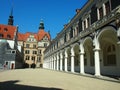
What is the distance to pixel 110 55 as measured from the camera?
18391 mm

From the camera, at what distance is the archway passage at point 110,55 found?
1655 cm

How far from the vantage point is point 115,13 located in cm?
1255

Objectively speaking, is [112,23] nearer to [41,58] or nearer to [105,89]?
[105,89]

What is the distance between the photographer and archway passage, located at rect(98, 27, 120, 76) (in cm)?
1655

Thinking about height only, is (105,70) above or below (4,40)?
below

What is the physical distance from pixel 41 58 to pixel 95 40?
5544 centimetres

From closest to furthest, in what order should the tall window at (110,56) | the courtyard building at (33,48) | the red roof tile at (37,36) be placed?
the tall window at (110,56), the courtyard building at (33,48), the red roof tile at (37,36)

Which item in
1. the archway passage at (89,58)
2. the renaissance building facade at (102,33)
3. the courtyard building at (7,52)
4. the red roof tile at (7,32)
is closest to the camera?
the renaissance building facade at (102,33)

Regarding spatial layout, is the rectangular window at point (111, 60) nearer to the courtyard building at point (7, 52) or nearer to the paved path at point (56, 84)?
the paved path at point (56, 84)

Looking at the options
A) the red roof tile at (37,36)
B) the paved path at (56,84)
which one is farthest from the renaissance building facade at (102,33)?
the red roof tile at (37,36)

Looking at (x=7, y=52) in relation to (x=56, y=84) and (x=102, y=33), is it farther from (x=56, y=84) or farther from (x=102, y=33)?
(x=56, y=84)

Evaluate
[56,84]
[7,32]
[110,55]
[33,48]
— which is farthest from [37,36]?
[56,84]

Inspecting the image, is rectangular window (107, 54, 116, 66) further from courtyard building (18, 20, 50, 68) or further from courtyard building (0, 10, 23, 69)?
courtyard building (18, 20, 50, 68)

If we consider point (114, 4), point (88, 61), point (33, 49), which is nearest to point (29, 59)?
point (33, 49)
